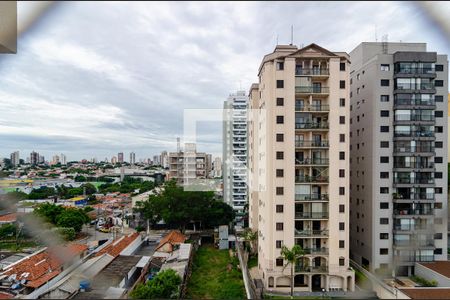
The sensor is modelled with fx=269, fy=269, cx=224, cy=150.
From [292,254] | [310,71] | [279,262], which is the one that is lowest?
[279,262]

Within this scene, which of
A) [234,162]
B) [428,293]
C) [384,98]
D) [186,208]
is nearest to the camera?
[428,293]

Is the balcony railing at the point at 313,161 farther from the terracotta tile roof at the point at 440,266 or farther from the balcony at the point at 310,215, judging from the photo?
the terracotta tile roof at the point at 440,266

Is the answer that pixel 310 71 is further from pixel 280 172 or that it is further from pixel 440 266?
pixel 440 266

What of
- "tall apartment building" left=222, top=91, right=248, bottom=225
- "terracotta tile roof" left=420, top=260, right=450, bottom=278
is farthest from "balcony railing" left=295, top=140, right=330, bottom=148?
"tall apartment building" left=222, top=91, right=248, bottom=225

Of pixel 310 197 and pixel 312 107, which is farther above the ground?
pixel 312 107

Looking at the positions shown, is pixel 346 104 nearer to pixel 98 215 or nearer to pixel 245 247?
pixel 245 247

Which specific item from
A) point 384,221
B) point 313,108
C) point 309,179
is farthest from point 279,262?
point 313,108
